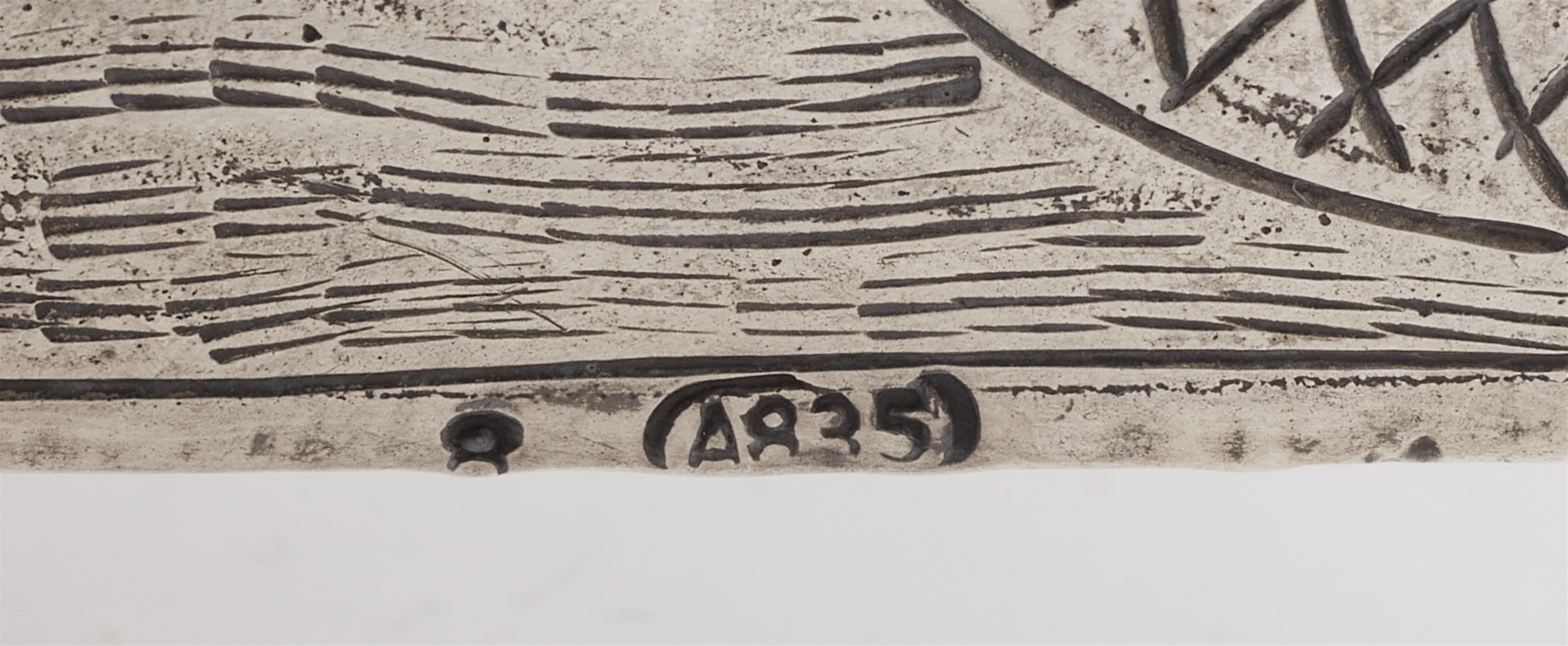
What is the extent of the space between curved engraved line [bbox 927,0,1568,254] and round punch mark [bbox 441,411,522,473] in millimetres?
738

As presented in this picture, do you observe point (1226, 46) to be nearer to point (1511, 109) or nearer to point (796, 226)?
point (1511, 109)

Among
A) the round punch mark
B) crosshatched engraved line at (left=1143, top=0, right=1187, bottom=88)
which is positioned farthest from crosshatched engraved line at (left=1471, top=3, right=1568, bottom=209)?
the round punch mark

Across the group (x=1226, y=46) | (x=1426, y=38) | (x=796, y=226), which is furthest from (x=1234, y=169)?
(x=796, y=226)

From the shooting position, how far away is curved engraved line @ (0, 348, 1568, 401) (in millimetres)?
1375

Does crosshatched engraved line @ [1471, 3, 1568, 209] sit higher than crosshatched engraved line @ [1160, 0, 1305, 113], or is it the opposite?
crosshatched engraved line @ [1160, 0, 1305, 113]

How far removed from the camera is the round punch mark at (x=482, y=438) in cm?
139

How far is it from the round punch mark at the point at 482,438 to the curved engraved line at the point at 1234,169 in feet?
2.42

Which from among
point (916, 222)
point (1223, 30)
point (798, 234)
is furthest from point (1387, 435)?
point (798, 234)

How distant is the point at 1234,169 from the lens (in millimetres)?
1361

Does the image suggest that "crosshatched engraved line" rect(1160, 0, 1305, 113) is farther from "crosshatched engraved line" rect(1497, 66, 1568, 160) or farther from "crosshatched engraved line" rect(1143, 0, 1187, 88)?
"crosshatched engraved line" rect(1497, 66, 1568, 160)

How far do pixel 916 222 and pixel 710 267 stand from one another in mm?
257

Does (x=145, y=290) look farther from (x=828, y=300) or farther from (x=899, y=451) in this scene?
(x=899, y=451)

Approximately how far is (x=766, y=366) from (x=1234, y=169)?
620mm

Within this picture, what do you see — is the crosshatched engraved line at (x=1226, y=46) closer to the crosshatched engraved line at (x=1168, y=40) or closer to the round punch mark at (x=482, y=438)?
the crosshatched engraved line at (x=1168, y=40)
